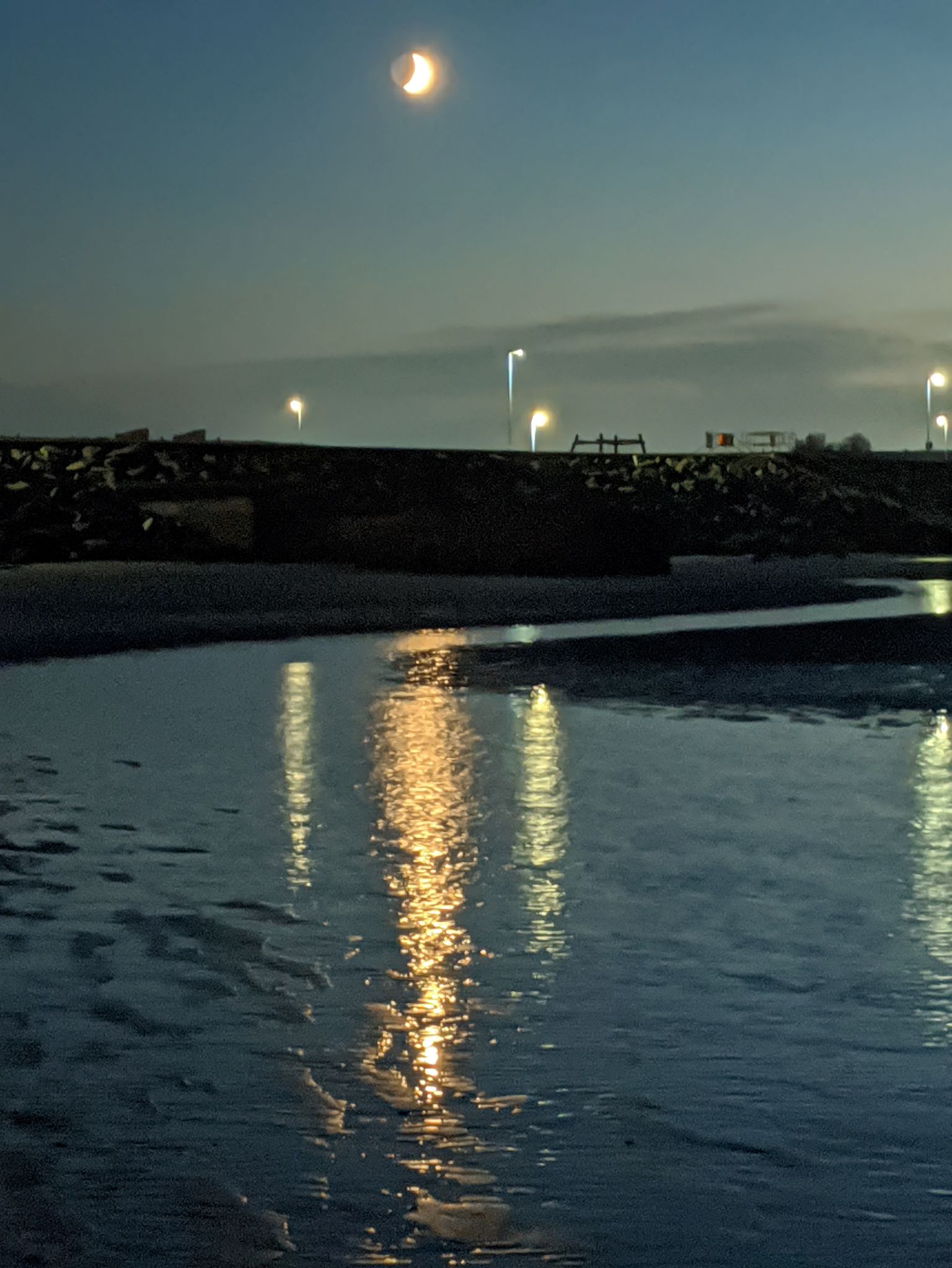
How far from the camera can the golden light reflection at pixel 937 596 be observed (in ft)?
116

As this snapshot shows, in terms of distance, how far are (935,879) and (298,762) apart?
5.49 meters

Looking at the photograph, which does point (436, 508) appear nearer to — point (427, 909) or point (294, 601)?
point (294, 601)

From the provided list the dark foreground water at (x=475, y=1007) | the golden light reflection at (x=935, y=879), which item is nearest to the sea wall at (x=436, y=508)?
the golden light reflection at (x=935, y=879)

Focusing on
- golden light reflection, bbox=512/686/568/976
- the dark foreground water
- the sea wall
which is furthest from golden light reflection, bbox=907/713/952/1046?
the sea wall

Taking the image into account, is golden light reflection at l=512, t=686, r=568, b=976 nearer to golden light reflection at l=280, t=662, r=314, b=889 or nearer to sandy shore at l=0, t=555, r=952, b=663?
golden light reflection at l=280, t=662, r=314, b=889

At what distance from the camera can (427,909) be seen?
8773 millimetres

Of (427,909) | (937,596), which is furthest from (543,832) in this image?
(937,596)

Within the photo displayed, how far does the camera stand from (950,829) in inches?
430

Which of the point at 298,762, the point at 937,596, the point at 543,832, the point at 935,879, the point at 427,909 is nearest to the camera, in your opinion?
the point at 427,909

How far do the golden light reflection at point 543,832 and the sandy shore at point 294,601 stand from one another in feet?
30.5

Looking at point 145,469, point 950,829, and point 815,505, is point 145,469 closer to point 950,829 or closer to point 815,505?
point 815,505

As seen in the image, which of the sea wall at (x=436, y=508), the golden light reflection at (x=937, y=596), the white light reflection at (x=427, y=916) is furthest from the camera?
the sea wall at (x=436, y=508)

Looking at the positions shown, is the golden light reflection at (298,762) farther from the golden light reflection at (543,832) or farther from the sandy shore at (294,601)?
the sandy shore at (294,601)

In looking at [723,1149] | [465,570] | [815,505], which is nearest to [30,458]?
[465,570]
